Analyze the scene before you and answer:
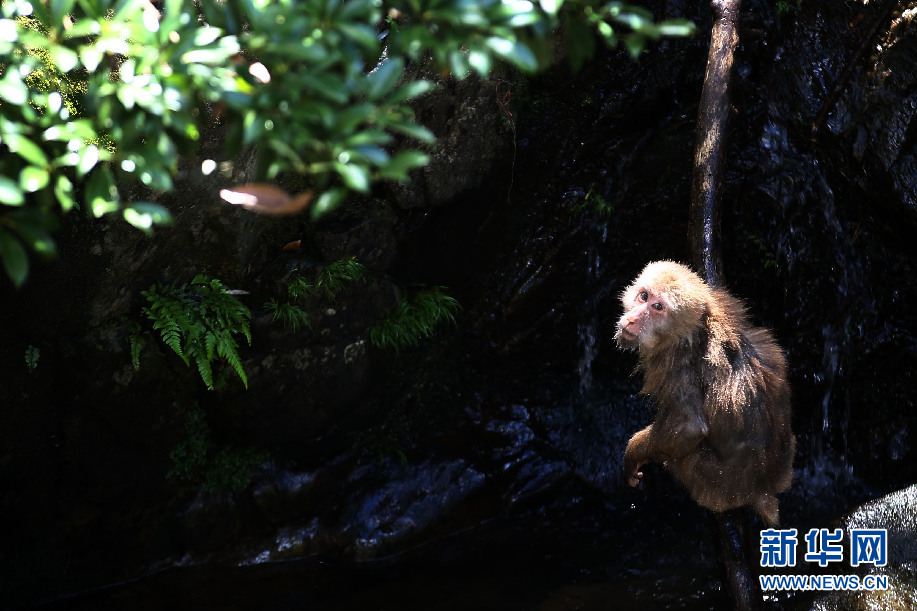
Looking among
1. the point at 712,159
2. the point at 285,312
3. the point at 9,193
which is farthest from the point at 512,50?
the point at 285,312

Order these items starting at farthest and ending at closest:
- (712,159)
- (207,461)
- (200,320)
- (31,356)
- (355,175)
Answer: (207,461), (200,320), (31,356), (712,159), (355,175)

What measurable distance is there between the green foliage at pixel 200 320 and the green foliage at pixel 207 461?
0.68m

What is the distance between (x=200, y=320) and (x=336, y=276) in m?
1.04

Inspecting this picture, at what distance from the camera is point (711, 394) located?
409cm

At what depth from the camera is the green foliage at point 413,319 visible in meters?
6.24

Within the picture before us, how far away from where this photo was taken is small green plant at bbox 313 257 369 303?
5766 millimetres

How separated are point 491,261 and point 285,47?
199 inches

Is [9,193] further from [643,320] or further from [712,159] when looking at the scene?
[712,159]

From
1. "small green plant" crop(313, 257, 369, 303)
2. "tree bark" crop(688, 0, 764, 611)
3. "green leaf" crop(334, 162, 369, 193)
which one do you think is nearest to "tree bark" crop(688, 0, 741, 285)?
"tree bark" crop(688, 0, 764, 611)

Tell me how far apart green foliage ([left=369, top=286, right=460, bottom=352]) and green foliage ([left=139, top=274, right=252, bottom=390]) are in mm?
1142

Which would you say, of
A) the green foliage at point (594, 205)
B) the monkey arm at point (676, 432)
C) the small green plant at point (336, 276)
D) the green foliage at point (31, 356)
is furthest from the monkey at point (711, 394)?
the green foliage at point (31, 356)

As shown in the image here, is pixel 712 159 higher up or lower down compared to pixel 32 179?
lower down

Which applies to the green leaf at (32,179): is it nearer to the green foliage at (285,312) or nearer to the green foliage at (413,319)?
the green foliage at (285,312)

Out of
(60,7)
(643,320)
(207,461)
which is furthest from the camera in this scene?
(207,461)
